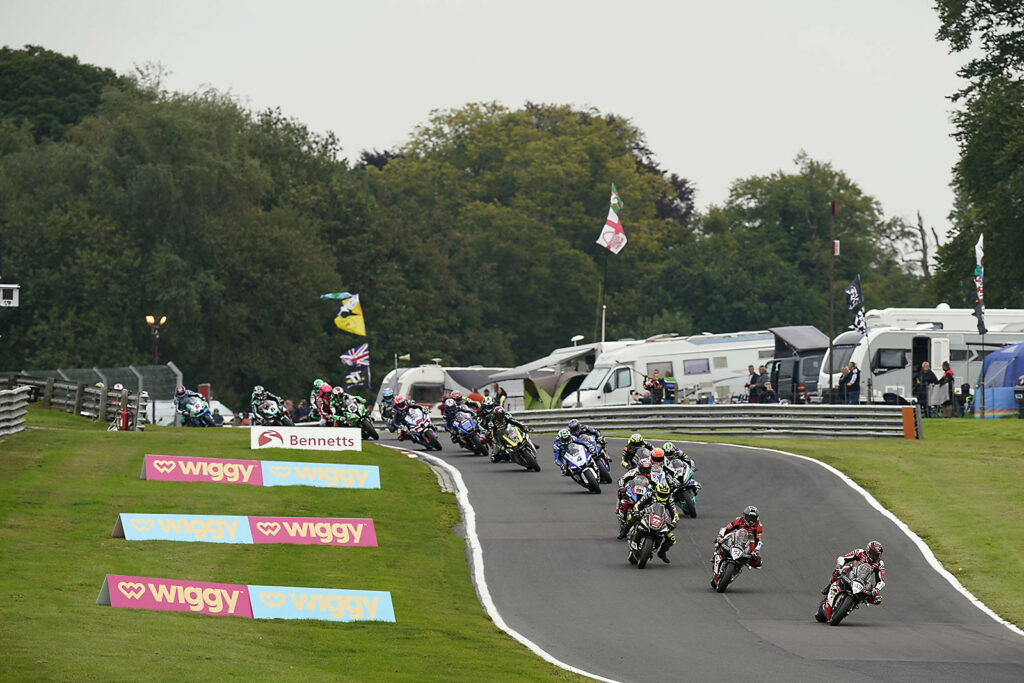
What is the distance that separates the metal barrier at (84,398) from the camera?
44.0m

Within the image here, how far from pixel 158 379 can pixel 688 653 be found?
128 ft

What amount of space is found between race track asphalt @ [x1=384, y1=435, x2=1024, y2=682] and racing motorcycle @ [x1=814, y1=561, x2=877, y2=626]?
25 cm

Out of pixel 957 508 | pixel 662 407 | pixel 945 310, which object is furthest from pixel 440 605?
pixel 945 310

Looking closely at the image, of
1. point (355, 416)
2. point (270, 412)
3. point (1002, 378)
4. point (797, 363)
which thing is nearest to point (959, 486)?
point (1002, 378)

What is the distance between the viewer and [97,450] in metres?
32.9

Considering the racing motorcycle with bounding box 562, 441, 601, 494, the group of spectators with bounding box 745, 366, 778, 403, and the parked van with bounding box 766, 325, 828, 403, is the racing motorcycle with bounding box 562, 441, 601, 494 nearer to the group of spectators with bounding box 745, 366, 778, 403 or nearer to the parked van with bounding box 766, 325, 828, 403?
the group of spectators with bounding box 745, 366, 778, 403

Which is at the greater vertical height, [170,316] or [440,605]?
[170,316]

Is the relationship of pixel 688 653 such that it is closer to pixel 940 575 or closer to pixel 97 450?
pixel 940 575

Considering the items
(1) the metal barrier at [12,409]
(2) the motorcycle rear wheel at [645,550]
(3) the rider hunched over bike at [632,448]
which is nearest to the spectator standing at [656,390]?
(1) the metal barrier at [12,409]

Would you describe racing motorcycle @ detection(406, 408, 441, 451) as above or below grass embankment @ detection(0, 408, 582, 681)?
above

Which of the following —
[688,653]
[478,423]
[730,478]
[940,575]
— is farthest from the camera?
[478,423]

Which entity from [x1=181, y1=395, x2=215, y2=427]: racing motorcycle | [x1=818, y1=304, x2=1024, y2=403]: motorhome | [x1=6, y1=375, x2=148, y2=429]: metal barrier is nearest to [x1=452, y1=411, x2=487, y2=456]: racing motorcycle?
[x1=6, y1=375, x2=148, y2=429]: metal barrier

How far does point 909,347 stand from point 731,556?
28.1 metres

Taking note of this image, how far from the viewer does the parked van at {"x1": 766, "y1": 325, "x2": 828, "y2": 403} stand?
165ft
